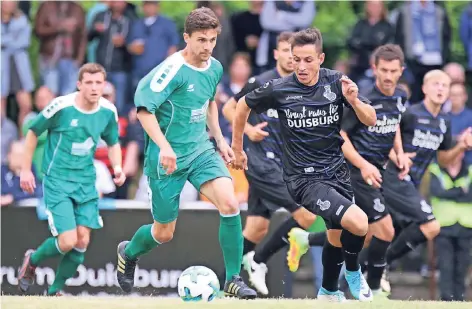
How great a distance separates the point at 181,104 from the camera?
1028cm

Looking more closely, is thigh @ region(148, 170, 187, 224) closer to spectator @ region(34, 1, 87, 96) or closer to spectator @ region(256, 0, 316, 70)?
spectator @ region(256, 0, 316, 70)

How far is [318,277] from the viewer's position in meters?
14.7

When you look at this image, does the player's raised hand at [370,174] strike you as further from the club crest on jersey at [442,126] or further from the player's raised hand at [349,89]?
the club crest on jersey at [442,126]

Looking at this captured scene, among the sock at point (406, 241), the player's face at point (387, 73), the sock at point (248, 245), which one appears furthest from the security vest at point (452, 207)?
the player's face at point (387, 73)

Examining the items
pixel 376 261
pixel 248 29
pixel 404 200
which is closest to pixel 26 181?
pixel 376 261

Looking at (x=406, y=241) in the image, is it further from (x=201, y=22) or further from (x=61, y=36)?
(x=61, y=36)

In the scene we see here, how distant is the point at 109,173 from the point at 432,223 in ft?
15.0

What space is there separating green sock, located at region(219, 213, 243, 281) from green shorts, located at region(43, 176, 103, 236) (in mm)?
2544

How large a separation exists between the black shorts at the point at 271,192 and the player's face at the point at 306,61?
246 cm

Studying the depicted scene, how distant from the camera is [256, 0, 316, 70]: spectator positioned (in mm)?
16797

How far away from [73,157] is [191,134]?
7.63 ft

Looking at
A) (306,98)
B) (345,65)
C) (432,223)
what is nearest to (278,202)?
(432,223)

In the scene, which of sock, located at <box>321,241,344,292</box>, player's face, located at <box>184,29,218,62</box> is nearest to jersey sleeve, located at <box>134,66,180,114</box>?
player's face, located at <box>184,29,218,62</box>

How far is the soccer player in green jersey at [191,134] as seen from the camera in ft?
33.0
